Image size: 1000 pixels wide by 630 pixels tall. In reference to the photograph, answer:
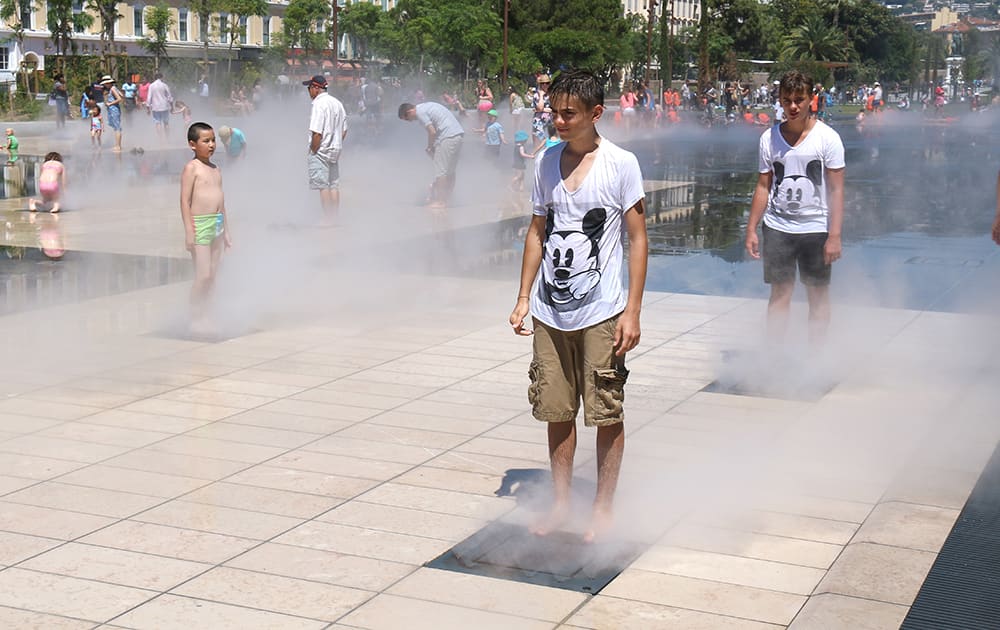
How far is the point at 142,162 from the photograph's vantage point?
26703mm

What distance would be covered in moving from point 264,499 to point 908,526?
263cm

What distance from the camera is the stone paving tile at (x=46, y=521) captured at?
17.1ft

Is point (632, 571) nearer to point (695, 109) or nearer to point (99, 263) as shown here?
point (99, 263)

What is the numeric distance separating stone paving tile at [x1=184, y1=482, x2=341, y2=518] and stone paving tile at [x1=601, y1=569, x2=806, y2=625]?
4.66ft

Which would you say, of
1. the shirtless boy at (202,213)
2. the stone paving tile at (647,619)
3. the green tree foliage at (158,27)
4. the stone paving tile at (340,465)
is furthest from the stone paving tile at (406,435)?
the green tree foliage at (158,27)

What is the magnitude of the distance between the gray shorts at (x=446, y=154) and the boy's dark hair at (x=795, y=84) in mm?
10420

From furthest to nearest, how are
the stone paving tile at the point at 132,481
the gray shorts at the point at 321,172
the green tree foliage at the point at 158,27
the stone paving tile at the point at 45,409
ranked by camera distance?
the green tree foliage at the point at 158,27 → the gray shorts at the point at 321,172 → the stone paving tile at the point at 45,409 → the stone paving tile at the point at 132,481

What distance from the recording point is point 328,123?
49.1 feet

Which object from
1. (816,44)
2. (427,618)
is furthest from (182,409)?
(816,44)

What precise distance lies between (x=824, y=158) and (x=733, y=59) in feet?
312

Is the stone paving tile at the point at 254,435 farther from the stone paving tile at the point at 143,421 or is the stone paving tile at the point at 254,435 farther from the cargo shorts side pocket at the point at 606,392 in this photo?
the cargo shorts side pocket at the point at 606,392

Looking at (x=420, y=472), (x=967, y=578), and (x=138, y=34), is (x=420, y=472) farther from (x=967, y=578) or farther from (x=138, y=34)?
(x=138, y=34)

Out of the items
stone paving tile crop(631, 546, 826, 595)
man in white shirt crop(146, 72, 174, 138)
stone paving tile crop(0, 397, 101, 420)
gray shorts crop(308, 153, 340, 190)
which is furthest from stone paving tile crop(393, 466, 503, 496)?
man in white shirt crop(146, 72, 174, 138)

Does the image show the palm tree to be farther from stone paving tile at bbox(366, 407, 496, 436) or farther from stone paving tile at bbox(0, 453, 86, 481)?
stone paving tile at bbox(0, 453, 86, 481)
